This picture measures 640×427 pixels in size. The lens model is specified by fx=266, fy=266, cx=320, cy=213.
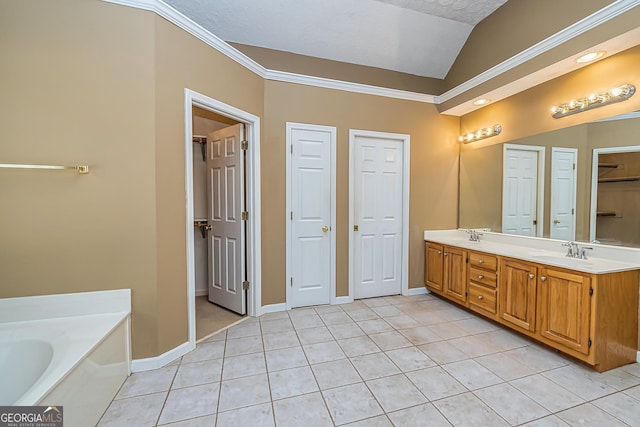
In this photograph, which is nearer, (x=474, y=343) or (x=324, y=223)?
(x=474, y=343)

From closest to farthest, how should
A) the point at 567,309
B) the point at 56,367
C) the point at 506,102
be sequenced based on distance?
the point at 56,367 < the point at 567,309 < the point at 506,102

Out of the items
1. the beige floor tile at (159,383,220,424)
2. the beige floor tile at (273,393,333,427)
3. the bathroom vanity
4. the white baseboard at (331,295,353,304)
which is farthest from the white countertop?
the beige floor tile at (159,383,220,424)

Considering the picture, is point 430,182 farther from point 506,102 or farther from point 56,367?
point 56,367

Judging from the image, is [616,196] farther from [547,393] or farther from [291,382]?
[291,382]

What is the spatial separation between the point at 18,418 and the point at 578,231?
13.0 ft

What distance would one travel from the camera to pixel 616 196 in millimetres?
2213

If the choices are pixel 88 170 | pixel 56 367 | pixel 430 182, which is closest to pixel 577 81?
pixel 430 182

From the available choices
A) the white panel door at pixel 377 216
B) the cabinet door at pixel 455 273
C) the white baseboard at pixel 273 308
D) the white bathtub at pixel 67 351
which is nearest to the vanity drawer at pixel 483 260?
the cabinet door at pixel 455 273

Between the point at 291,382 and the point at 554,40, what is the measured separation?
11.3ft

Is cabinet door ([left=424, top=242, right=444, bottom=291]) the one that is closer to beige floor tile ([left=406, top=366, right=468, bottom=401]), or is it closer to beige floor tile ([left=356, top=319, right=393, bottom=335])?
beige floor tile ([left=356, top=319, right=393, bottom=335])

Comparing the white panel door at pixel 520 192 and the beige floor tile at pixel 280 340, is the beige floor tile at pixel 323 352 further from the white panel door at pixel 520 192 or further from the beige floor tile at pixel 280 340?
the white panel door at pixel 520 192

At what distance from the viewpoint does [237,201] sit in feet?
9.56

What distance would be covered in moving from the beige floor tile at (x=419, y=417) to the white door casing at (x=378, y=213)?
1.76m

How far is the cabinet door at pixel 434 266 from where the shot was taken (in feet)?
11.2
